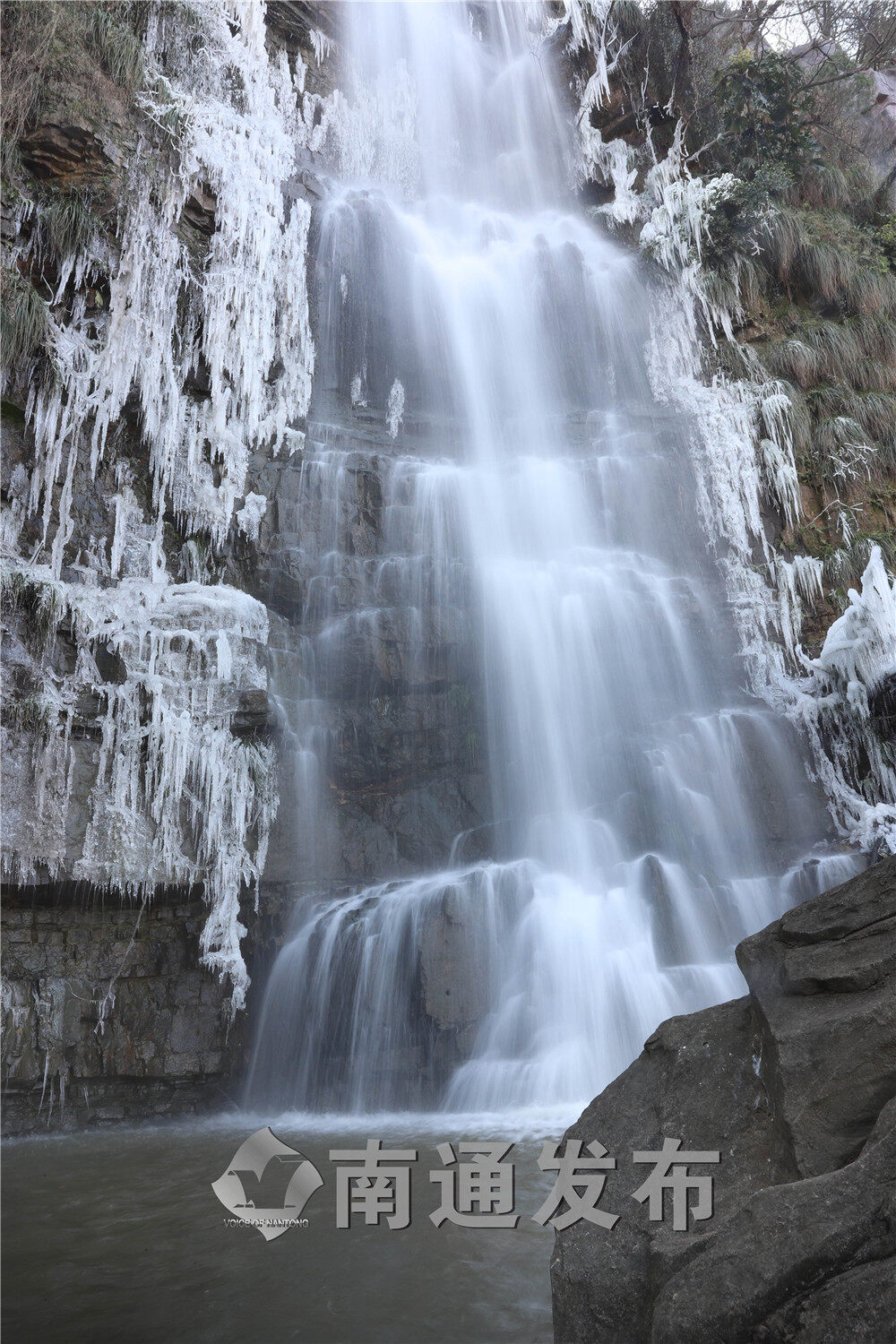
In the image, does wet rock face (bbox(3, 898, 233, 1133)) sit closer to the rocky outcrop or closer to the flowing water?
the rocky outcrop

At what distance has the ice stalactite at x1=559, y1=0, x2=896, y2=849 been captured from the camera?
395 inches

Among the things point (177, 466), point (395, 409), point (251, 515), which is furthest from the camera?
point (395, 409)

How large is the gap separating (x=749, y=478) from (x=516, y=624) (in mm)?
4278

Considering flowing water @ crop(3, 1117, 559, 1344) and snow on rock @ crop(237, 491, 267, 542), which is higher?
snow on rock @ crop(237, 491, 267, 542)

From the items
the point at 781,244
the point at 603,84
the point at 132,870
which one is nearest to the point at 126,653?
the point at 132,870

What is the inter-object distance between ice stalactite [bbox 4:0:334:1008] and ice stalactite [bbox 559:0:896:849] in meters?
5.60

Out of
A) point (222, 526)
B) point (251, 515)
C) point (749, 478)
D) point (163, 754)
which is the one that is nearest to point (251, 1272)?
point (163, 754)

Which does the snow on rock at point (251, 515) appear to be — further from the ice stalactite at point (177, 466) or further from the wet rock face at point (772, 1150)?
the wet rock face at point (772, 1150)

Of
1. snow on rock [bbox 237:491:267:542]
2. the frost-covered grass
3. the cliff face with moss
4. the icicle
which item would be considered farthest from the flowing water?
the icicle

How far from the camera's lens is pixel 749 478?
12.4m

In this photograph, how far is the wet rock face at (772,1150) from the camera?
2.27 meters

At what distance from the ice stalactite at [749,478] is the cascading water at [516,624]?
0.38 meters

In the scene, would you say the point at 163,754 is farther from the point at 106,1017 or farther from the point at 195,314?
the point at 195,314

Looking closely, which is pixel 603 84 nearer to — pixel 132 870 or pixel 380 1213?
pixel 132 870
